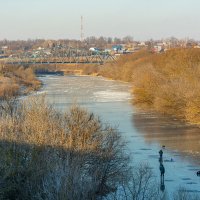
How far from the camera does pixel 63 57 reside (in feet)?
256

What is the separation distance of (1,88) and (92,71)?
3332 centimetres

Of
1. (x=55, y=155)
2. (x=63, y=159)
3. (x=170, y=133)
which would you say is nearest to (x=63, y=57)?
(x=170, y=133)

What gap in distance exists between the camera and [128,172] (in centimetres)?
1056

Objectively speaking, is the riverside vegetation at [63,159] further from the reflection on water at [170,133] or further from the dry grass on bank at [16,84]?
the dry grass on bank at [16,84]

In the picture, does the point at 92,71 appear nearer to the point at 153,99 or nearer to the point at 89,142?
the point at 153,99

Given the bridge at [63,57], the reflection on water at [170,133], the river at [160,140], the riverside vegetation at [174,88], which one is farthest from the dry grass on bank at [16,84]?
the bridge at [63,57]

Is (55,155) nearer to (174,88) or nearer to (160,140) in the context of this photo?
(160,140)

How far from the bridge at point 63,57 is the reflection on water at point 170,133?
4631cm

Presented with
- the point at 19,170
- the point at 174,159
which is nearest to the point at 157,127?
the point at 174,159

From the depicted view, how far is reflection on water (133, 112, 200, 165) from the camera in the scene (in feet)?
47.2

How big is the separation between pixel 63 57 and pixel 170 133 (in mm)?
61823

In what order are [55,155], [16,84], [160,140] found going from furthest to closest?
1. [16,84]
2. [160,140]
3. [55,155]

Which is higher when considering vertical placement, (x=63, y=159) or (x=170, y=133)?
(x=63, y=159)

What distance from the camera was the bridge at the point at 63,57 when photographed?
226 feet
